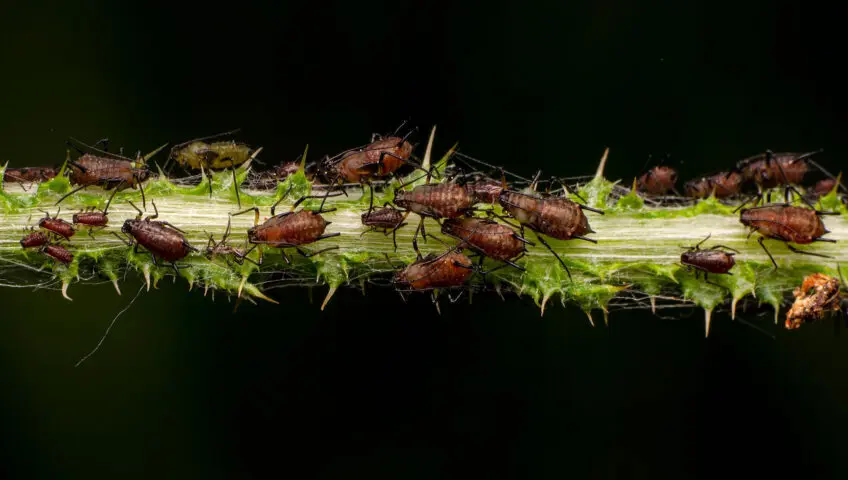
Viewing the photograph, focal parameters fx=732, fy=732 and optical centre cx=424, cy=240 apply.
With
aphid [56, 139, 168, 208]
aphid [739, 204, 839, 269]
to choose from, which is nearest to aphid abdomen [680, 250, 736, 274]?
aphid [739, 204, 839, 269]

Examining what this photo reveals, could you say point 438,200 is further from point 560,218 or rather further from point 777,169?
point 777,169

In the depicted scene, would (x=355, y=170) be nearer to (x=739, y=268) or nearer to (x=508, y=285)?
(x=508, y=285)

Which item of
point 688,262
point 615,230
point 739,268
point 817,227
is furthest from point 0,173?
point 817,227

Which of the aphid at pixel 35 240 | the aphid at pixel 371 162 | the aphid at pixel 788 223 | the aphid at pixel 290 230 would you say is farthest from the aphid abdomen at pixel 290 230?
the aphid at pixel 788 223

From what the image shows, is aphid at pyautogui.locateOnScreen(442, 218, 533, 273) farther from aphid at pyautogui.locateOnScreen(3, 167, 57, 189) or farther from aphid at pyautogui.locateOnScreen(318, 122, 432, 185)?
aphid at pyautogui.locateOnScreen(3, 167, 57, 189)

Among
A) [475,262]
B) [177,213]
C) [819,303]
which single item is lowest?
[819,303]

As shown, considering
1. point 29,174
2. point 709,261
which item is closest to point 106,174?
point 29,174
